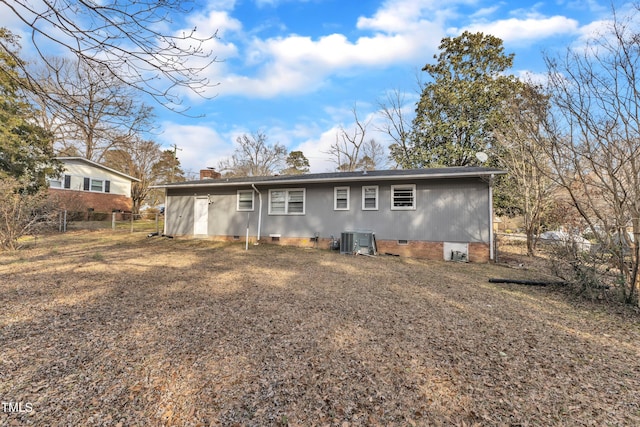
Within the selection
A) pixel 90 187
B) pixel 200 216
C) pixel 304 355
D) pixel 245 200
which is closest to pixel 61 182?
pixel 90 187

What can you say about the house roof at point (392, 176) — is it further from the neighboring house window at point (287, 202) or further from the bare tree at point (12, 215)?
the bare tree at point (12, 215)

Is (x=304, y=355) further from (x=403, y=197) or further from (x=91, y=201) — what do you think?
(x=91, y=201)

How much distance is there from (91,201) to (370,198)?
68.7ft

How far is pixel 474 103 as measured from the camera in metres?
17.8

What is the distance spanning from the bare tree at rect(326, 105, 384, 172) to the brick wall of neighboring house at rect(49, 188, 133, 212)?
17.8m

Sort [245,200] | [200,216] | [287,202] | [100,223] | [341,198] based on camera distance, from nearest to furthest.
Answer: [341,198]
[287,202]
[245,200]
[200,216]
[100,223]

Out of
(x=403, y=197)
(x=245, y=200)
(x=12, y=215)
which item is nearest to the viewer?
(x=12, y=215)

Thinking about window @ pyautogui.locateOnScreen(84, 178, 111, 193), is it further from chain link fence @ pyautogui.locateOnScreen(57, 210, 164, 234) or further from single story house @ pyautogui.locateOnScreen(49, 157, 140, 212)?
chain link fence @ pyautogui.locateOnScreen(57, 210, 164, 234)

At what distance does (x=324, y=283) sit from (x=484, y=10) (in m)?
8.69

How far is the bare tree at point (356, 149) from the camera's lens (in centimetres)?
2461

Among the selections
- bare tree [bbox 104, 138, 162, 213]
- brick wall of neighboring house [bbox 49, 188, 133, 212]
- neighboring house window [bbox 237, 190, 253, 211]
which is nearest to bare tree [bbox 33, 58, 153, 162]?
neighboring house window [bbox 237, 190, 253, 211]

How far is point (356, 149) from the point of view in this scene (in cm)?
2562

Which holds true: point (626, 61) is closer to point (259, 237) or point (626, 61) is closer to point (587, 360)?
point (587, 360)

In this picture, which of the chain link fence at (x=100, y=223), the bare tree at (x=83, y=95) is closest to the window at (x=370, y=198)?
the bare tree at (x=83, y=95)
